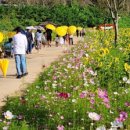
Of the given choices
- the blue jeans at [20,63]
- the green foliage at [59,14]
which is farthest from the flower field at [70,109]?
the green foliage at [59,14]

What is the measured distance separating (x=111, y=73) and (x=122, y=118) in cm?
530

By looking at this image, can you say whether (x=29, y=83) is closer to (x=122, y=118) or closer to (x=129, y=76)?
(x=129, y=76)

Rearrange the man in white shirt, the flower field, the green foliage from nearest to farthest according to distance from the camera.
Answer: the flower field → the man in white shirt → the green foliage

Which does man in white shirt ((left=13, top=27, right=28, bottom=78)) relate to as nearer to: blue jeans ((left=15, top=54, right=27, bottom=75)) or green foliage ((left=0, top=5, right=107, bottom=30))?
blue jeans ((left=15, top=54, right=27, bottom=75))

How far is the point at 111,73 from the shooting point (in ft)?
36.5

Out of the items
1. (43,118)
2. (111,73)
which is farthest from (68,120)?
(111,73)

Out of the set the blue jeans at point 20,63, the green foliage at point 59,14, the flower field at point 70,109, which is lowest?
the green foliage at point 59,14

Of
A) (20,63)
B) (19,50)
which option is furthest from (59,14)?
(19,50)

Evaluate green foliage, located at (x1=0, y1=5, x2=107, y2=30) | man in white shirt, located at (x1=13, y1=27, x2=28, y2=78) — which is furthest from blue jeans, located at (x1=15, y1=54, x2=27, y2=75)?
green foliage, located at (x1=0, y1=5, x2=107, y2=30)

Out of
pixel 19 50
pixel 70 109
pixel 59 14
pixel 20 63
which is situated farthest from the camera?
pixel 59 14

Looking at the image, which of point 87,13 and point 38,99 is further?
point 87,13

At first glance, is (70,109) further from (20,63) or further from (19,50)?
(20,63)

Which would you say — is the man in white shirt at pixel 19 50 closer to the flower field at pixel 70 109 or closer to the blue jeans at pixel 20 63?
the blue jeans at pixel 20 63

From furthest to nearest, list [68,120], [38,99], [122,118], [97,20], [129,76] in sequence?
[97,20]
[129,76]
[38,99]
[68,120]
[122,118]
